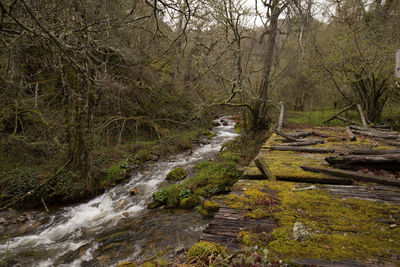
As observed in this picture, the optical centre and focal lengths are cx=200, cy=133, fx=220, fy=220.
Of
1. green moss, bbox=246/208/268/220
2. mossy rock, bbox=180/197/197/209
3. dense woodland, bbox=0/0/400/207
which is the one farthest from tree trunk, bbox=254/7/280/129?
green moss, bbox=246/208/268/220

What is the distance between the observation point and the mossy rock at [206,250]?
6.51 feet

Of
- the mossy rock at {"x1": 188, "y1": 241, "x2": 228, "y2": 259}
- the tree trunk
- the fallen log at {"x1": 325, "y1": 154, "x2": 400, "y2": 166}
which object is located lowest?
the mossy rock at {"x1": 188, "y1": 241, "x2": 228, "y2": 259}

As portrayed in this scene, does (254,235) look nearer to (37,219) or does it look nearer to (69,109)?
(37,219)

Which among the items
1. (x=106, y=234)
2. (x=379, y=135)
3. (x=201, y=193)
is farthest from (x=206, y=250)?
(x=379, y=135)

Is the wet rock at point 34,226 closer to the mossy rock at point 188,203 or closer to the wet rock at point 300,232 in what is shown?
the mossy rock at point 188,203

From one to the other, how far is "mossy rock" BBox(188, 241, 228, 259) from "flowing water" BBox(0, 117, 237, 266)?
2465 mm

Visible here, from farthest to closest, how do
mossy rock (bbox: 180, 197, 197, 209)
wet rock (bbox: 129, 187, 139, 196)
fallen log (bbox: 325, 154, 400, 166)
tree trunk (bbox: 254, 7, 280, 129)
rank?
1. tree trunk (bbox: 254, 7, 280, 129)
2. wet rock (bbox: 129, 187, 139, 196)
3. mossy rock (bbox: 180, 197, 197, 209)
4. fallen log (bbox: 325, 154, 400, 166)

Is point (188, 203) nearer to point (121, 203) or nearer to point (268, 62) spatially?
point (121, 203)

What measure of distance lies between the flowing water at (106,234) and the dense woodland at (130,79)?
101 centimetres

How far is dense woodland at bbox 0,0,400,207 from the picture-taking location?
5562 millimetres

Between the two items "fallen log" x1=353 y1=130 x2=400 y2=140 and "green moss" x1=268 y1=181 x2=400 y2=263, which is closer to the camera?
"green moss" x1=268 y1=181 x2=400 y2=263

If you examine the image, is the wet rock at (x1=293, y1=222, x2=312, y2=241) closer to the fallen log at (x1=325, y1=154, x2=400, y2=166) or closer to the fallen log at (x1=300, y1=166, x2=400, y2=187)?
the fallen log at (x1=300, y1=166, x2=400, y2=187)

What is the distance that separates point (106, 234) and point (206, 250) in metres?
4.56

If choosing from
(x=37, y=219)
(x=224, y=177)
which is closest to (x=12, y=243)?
(x=37, y=219)
